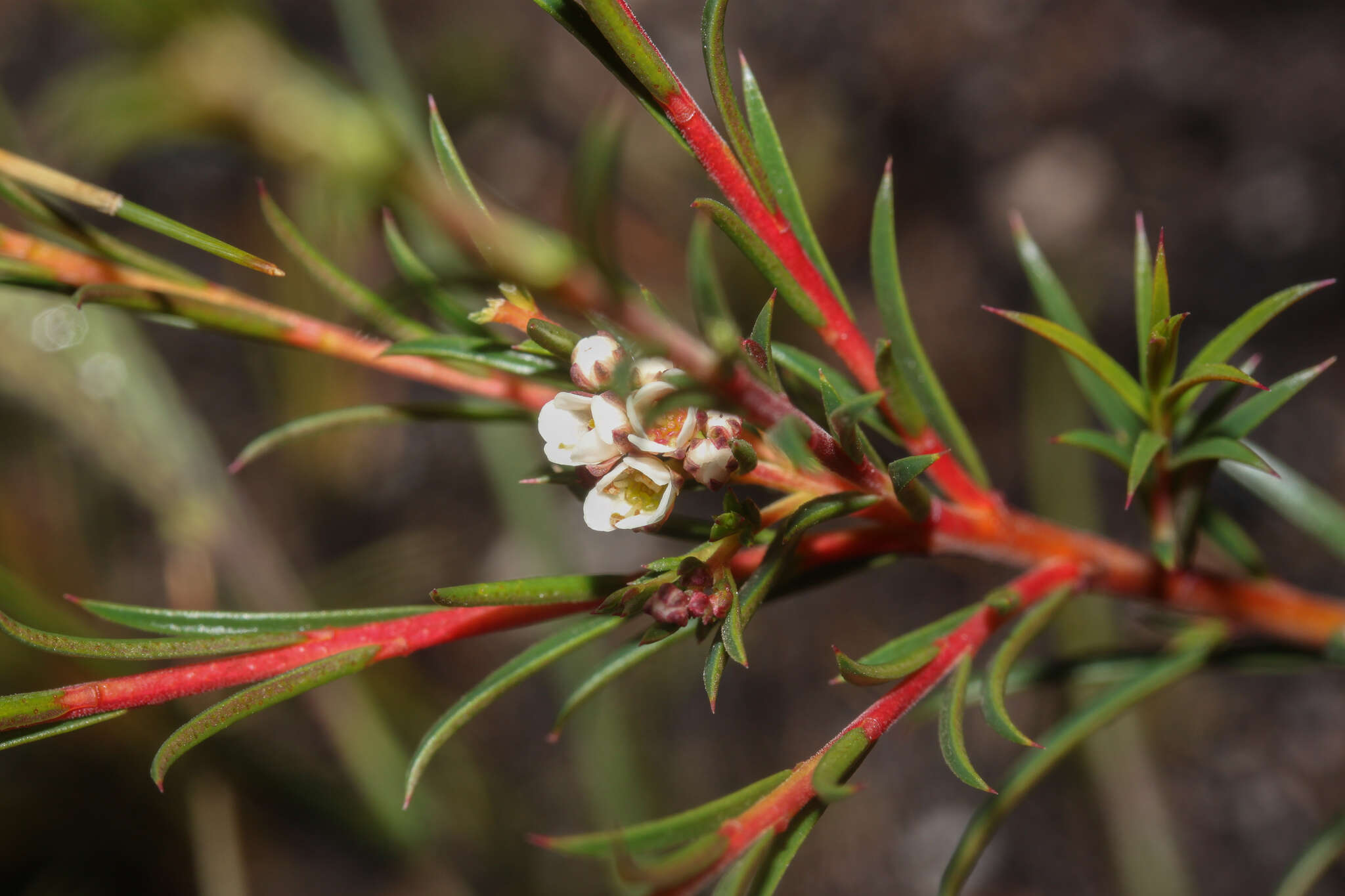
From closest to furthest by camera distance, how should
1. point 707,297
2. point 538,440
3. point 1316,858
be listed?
1. point 707,297
2. point 1316,858
3. point 538,440

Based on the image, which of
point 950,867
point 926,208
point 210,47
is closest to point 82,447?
point 210,47

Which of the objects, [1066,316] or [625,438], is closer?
[625,438]

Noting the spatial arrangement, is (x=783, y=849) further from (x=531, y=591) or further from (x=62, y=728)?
(x=62, y=728)

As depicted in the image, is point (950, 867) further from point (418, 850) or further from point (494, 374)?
point (418, 850)

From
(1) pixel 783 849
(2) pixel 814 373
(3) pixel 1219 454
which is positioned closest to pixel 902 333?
(2) pixel 814 373

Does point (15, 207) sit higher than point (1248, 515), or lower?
higher

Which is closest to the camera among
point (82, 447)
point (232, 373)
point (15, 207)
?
point (15, 207)
